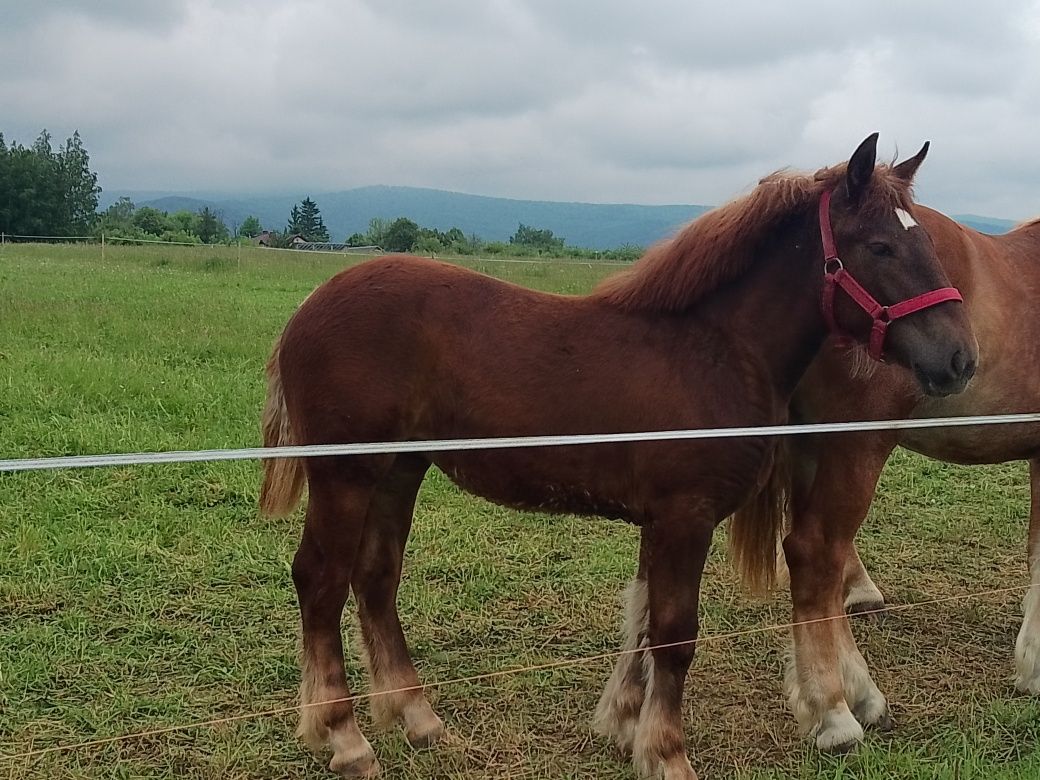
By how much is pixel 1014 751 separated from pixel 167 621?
3.29 meters

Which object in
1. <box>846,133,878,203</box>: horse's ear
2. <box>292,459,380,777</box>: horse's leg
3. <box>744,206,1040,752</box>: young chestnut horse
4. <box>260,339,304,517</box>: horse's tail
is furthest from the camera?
<box>744,206,1040,752</box>: young chestnut horse

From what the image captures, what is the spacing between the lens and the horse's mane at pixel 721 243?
271 cm

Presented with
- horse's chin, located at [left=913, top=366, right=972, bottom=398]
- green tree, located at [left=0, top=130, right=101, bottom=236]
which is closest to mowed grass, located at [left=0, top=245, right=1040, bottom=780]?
horse's chin, located at [left=913, top=366, right=972, bottom=398]

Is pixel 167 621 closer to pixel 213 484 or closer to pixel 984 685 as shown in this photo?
pixel 213 484

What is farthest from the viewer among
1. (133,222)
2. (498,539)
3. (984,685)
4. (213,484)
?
(133,222)

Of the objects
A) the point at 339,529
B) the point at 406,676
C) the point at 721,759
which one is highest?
the point at 339,529

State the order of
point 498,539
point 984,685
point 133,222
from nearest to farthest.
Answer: point 984,685, point 498,539, point 133,222

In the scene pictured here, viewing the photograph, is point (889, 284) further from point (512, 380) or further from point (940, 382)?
point (512, 380)

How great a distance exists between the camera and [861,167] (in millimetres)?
2541

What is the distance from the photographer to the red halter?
251cm

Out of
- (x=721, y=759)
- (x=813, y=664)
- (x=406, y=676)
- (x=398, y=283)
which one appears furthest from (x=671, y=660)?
(x=398, y=283)

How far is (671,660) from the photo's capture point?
2.70m

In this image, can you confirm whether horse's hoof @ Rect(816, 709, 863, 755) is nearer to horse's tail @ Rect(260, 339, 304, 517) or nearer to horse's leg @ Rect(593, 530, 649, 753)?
horse's leg @ Rect(593, 530, 649, 753)

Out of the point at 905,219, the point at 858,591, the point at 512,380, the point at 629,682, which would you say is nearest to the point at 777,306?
the point at 905,219
